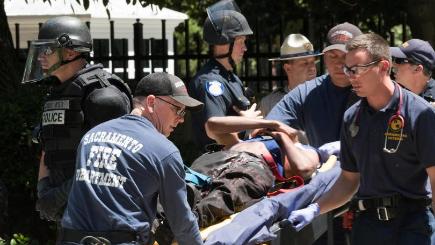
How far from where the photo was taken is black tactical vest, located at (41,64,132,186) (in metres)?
5.05

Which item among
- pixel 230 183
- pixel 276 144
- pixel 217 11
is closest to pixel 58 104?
pixel 230 183

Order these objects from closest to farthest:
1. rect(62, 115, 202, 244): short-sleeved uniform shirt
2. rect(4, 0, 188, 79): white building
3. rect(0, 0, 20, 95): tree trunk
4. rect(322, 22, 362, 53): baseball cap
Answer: rect(62, 115, 202, 244): short-sleeved uniform shirt → rect(322, 22, 362, 53): baseball cap → rect(0, 0, 20, 95): tree trunk → rect(4, 0, 188, 79): white building

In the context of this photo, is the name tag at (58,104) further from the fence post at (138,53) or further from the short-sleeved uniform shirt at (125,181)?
the fence post at (138,53)

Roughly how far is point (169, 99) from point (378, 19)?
25.0 feet

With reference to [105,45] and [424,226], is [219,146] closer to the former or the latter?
[424,226]

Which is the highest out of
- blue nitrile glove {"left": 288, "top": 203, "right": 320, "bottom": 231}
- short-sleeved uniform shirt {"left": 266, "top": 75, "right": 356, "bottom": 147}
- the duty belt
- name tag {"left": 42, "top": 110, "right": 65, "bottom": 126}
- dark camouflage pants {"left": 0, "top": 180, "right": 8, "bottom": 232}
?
name tag {"left": 42, "top": 110, "right": 65, "bottom": 126}

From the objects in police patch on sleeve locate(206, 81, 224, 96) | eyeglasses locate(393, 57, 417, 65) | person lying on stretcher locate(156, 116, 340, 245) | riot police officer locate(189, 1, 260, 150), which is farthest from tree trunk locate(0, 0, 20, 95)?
eyeglasses locate(393, 57, 417, 65)

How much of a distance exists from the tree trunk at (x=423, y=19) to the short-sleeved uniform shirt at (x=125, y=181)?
6.61 metres

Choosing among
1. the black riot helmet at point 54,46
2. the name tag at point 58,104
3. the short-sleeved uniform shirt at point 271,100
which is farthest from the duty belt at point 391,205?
the short-sleeved uniform shirt at point 271,100

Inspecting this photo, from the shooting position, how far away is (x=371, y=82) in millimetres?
4910

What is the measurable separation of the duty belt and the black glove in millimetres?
1552

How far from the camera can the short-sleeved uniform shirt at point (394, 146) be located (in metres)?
4.80

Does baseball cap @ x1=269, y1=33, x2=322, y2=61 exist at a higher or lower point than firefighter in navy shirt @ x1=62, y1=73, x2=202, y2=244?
higher

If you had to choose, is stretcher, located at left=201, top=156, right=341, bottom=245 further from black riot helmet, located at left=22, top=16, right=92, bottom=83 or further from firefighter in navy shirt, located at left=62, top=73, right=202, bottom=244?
black riot helmet, located at left=22, top=16, right=92, bottom=83
